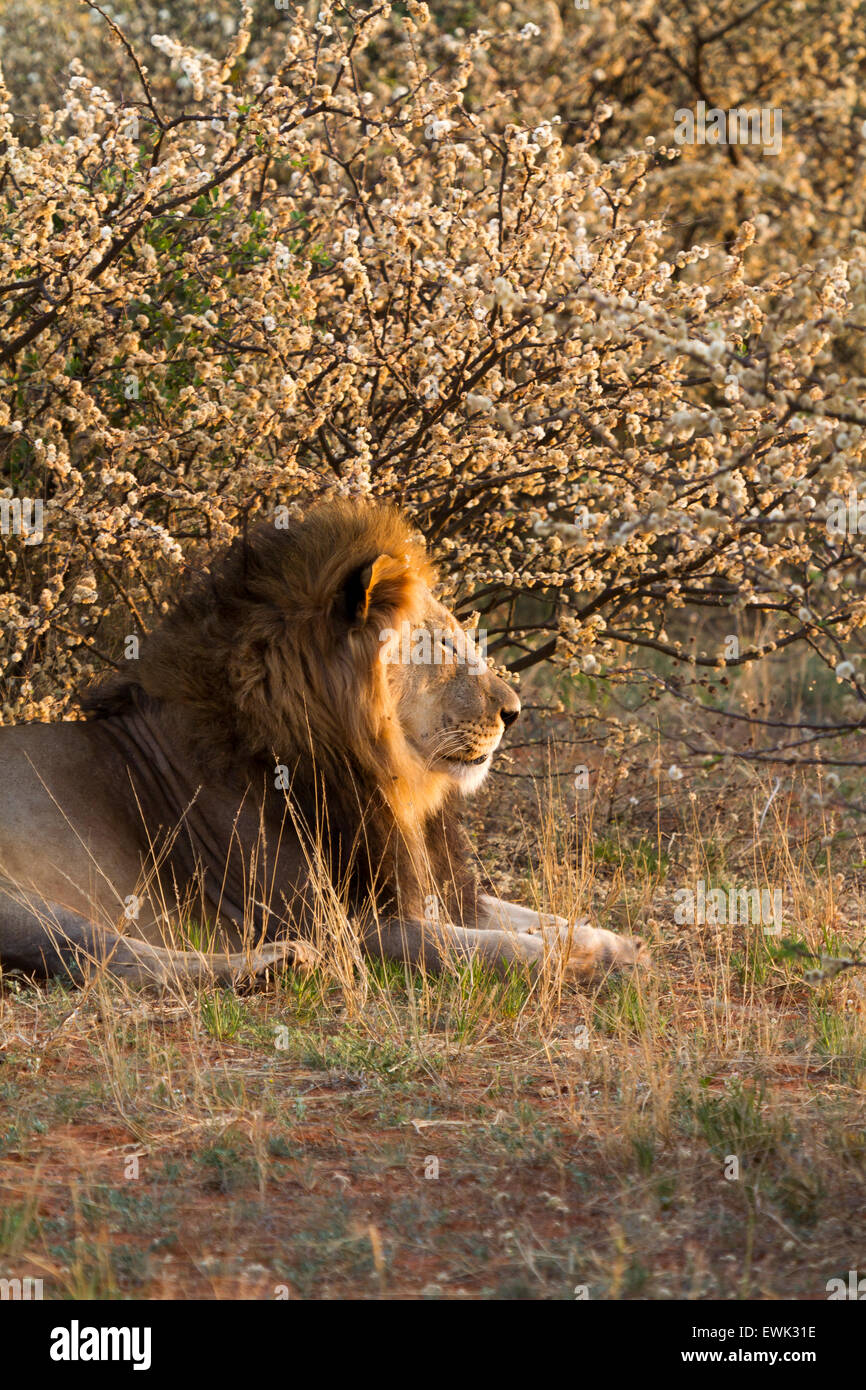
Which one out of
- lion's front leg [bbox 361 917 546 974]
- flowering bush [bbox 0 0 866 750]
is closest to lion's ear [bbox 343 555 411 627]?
flowering bush [bbox 0 0 866 750]

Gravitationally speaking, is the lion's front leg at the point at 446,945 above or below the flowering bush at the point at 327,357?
below

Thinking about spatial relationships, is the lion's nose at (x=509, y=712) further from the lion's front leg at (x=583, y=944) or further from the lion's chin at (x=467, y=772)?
the lion's front leg at (x=583, y=944)

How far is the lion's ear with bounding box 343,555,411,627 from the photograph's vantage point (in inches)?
202

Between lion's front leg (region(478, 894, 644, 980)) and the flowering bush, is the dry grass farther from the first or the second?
the flowering bush

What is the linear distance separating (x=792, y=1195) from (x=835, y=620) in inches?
131

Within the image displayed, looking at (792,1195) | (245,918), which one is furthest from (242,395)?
(792,1195)

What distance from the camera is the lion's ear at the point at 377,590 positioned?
5137 mm

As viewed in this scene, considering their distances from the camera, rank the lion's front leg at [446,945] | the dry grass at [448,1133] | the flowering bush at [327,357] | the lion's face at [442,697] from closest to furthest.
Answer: the dry grass at [448,1133] → the lion's front leg at [446,945] → the lion's face at [442,697] → the flowering bush at [327,357]

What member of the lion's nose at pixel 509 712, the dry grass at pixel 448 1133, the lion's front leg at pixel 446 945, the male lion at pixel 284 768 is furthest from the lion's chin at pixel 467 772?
the lion's front leg at pixel 446 945

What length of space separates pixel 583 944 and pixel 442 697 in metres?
0.98

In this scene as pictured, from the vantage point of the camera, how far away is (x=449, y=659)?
17.9ft

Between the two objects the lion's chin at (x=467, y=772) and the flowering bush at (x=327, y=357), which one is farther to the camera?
the flowering bush at (x=327, y=357)
